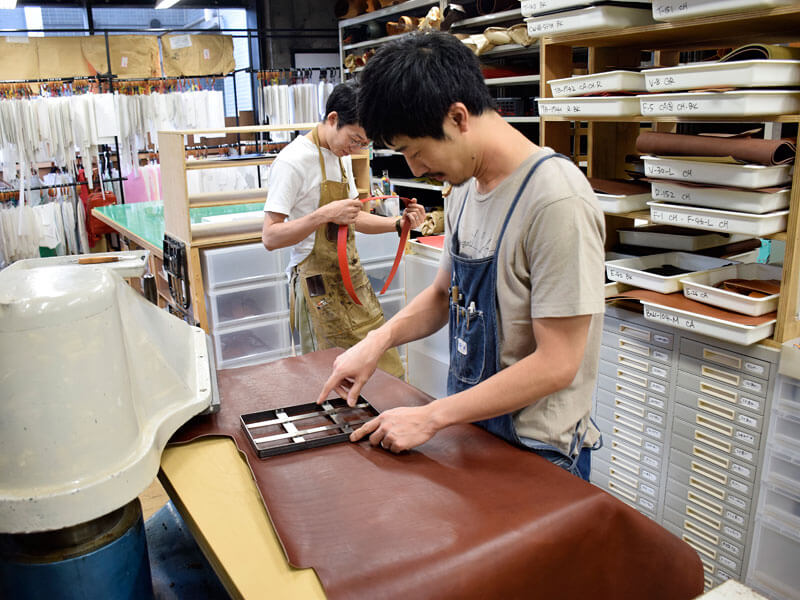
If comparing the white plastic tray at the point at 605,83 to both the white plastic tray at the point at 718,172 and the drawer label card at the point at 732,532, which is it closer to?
the white plastic tray at the point at 718,172

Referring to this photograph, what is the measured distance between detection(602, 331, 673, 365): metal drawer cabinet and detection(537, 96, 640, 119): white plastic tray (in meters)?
0.83

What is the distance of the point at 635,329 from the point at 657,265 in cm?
33

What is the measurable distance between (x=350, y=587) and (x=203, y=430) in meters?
0.58

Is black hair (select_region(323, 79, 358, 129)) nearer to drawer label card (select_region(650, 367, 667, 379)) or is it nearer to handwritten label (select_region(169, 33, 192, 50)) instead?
drawer label card (select_region(650, 367, 667, 379))

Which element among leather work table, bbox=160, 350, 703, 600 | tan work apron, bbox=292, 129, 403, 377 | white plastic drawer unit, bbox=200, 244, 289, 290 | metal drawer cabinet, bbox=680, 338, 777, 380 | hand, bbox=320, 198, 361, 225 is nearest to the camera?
leather work table, bbox=160, 350, 703, 600

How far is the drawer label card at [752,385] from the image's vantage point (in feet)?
7.13

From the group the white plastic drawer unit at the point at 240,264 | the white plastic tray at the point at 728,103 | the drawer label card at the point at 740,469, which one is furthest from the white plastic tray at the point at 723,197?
the white plastic drawer unit at the point at 240,264

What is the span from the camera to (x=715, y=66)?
2.05m

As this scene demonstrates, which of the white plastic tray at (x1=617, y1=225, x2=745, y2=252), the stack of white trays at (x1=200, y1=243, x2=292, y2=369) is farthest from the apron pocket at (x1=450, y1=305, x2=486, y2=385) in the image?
the stack of white trays at (x1=200, y1=243, x2=292, y2=369)

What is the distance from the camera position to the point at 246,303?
3.73m

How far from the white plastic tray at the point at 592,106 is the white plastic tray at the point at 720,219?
348 millimetres

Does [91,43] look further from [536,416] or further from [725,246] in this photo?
[536,416]

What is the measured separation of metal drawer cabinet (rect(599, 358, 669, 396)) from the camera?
8.19ft

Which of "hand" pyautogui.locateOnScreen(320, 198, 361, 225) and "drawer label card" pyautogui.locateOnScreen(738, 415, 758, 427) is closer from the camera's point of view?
"drawer label card" pyautogui.locateOnScreen(738, 415, 758, 427)
